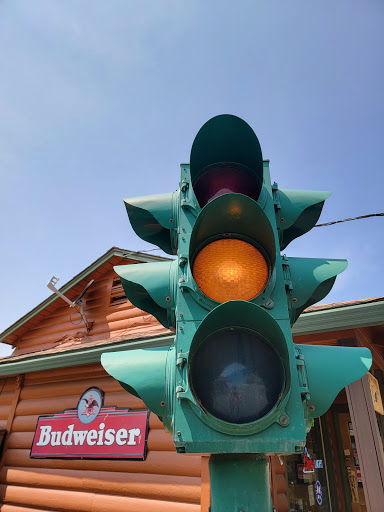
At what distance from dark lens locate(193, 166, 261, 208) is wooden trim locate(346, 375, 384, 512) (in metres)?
2.93

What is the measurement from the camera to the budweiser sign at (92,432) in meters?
5.59

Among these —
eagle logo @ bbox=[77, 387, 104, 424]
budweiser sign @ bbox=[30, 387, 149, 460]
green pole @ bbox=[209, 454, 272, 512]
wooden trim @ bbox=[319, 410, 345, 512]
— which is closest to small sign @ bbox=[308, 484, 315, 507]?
wooden trim @ bbox=[319, 410, 345, 512]

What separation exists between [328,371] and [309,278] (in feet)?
1.50

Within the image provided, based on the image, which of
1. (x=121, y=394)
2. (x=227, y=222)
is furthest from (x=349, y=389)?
(x=121, y=394)

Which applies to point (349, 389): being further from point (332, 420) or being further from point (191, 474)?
point (332, 420)

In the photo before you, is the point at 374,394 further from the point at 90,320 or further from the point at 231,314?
the point at 90,320

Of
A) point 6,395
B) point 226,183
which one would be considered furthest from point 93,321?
point 226,183

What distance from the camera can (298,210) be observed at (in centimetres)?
184

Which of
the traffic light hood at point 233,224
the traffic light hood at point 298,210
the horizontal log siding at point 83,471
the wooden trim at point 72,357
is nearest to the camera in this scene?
the traffic light hood at point 233,224

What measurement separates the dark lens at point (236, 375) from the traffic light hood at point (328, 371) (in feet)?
0.61

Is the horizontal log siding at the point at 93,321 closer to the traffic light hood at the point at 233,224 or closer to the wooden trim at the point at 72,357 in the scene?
the wooden trim at the point at 72,357

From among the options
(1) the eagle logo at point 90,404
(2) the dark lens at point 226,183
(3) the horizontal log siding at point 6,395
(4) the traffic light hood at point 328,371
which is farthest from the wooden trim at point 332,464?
(2) the dark lens at point 226,183

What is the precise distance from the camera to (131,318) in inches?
340

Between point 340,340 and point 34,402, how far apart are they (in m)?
6.40
